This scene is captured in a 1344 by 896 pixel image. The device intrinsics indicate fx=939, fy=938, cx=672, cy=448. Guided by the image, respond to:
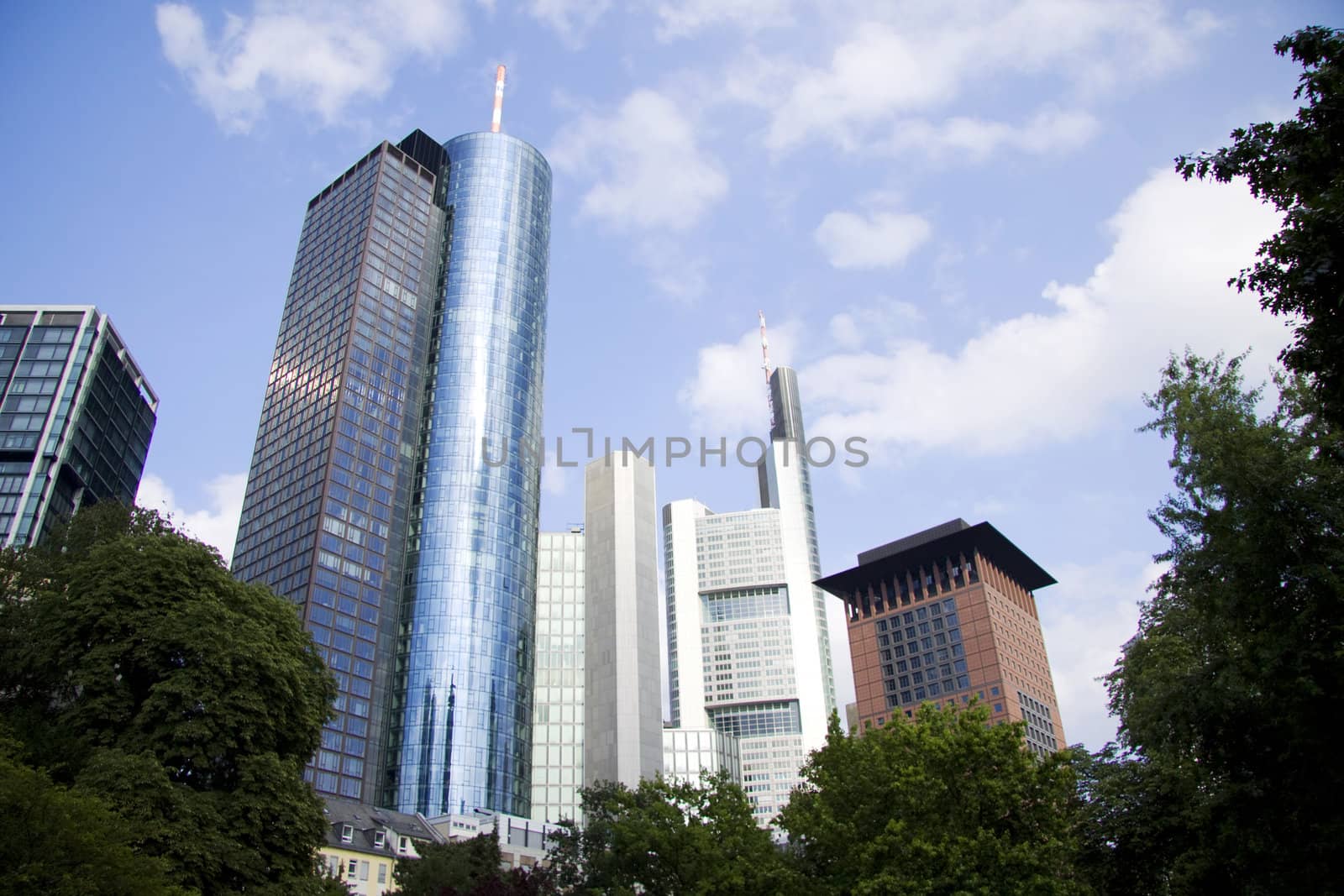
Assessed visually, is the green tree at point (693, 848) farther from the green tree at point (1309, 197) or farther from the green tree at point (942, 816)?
the green tree at point (1309, 197)

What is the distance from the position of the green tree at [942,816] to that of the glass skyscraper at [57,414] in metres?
140

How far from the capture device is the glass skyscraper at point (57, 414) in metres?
141

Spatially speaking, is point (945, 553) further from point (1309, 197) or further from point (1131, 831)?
point (1309, 197)

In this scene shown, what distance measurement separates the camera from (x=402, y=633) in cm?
15088

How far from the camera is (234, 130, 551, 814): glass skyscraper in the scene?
14175 centimetres

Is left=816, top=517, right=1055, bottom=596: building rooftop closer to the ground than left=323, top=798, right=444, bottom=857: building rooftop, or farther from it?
farther from it

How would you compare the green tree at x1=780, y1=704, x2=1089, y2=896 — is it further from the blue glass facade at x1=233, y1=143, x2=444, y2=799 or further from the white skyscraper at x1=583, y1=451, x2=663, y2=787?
the white skyscraper at x1=583, y1=451, x2=663, y2=787

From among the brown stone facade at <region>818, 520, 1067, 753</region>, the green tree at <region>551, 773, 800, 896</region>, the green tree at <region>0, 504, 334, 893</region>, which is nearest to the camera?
the green tree at <region>551, 773, 800, 896</region>

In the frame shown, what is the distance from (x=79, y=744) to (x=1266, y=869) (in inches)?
1664

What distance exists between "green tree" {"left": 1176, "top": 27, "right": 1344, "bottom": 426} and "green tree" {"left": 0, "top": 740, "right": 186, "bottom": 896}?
31.8 m

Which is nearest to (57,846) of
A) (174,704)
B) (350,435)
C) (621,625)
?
(174,704)

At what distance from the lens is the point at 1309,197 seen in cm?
1962

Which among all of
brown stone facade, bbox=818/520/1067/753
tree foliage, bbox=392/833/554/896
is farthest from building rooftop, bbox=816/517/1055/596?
tree foliage, bbox=392/833/554/896

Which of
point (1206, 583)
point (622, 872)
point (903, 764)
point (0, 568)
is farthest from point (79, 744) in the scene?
point (1206, 583)
